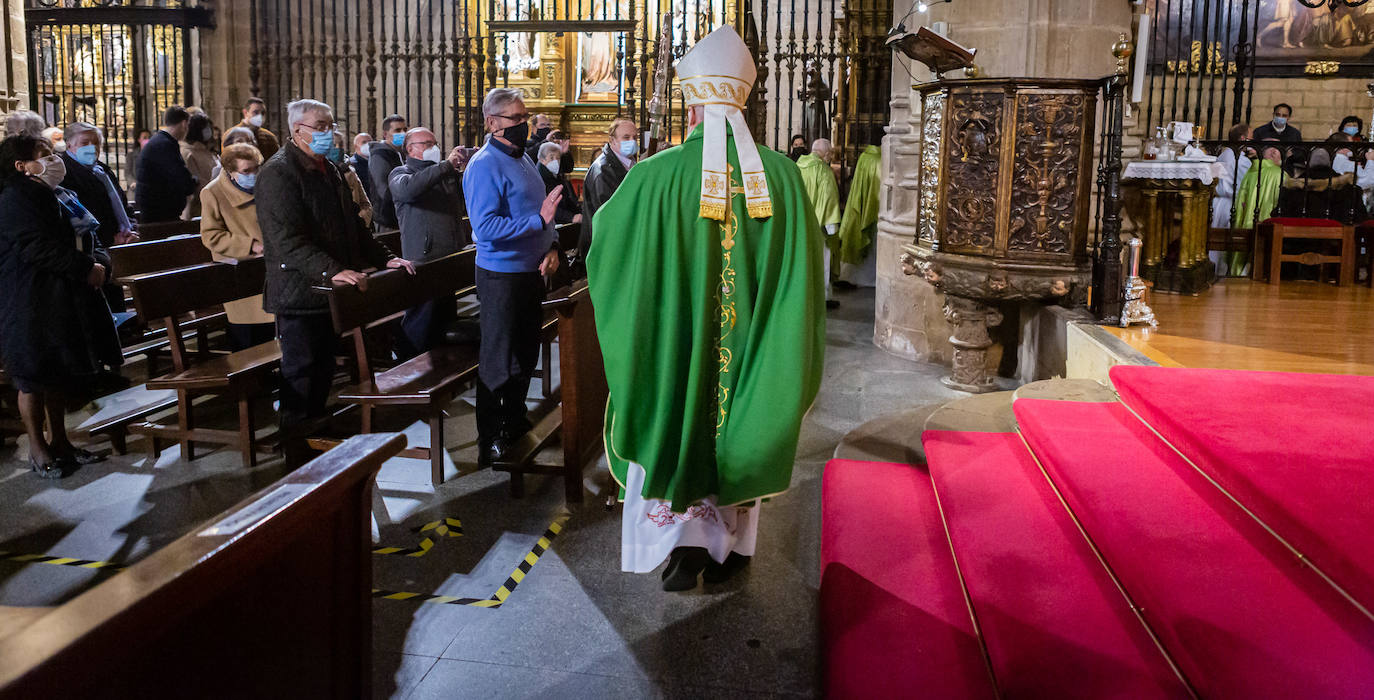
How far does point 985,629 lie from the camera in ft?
8.74

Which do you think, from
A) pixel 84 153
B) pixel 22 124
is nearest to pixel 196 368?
pixel 22 124

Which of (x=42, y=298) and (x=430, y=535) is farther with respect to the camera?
(x=42, y=298)

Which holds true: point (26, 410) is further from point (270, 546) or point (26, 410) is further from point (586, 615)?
point (270, 546)

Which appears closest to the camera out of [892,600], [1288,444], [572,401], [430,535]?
[1288,444]

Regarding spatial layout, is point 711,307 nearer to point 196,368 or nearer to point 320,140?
point 320,140

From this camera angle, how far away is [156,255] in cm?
667

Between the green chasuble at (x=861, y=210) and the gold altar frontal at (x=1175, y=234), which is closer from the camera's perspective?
the gold altar frontal at (x=1175, y=234)

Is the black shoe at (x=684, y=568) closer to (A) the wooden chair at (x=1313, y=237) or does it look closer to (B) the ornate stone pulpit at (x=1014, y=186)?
(B) the ornate stone pulpit at (x=1014, y=186)

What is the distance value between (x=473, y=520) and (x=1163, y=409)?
262cm

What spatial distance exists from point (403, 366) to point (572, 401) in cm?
119

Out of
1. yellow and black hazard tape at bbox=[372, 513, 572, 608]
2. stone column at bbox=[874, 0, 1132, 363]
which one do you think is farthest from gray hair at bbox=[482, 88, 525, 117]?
stone column at bbox=[874, 0, 1132, 363]

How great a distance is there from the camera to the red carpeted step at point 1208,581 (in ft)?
6.77

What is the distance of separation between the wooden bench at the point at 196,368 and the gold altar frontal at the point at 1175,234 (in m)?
5.44

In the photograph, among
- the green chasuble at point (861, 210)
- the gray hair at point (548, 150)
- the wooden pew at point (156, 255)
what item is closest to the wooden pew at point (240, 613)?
the wooden pew at point (156, 255)
